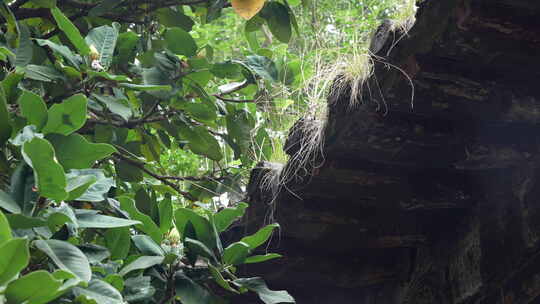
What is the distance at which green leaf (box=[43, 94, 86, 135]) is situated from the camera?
5.92 feet

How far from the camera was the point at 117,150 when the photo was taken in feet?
7.38

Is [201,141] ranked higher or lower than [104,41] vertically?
lower

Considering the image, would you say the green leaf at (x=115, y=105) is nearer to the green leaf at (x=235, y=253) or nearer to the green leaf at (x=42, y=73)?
the green leaf at (x=42, y=73)

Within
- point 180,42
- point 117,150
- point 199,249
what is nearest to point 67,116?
point 117,150

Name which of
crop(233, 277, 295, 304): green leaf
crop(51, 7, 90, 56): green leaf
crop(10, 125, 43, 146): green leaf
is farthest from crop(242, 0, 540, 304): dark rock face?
crop(10, 125, 43, 146): green leaf

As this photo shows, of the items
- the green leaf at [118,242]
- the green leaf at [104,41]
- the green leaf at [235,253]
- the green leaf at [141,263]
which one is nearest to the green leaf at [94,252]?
the green leaf at [141,263]

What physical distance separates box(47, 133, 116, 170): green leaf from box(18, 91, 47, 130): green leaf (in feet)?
0.21

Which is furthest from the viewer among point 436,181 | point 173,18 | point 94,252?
point 173,18

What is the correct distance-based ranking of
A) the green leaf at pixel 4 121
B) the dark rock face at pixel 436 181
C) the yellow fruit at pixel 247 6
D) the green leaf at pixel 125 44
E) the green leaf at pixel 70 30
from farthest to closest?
1. the green leaf at pixel 125 44
2. the yellow fruit at pixel 247 6
3. the green leaf at pixel 70 30
4. the dark rock face at pixel 436 181
5. the green leaf at pixel 4 121

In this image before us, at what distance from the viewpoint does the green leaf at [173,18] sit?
3.21 metres

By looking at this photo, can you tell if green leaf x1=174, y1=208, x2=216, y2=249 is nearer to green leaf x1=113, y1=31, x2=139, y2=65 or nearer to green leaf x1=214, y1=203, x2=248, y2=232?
green leaf x1=214, y1=203, x2=248, y2=232

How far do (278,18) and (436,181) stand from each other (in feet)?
3.38

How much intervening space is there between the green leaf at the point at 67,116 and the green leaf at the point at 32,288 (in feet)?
1.91

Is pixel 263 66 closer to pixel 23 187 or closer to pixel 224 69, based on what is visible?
pixel 224 69
